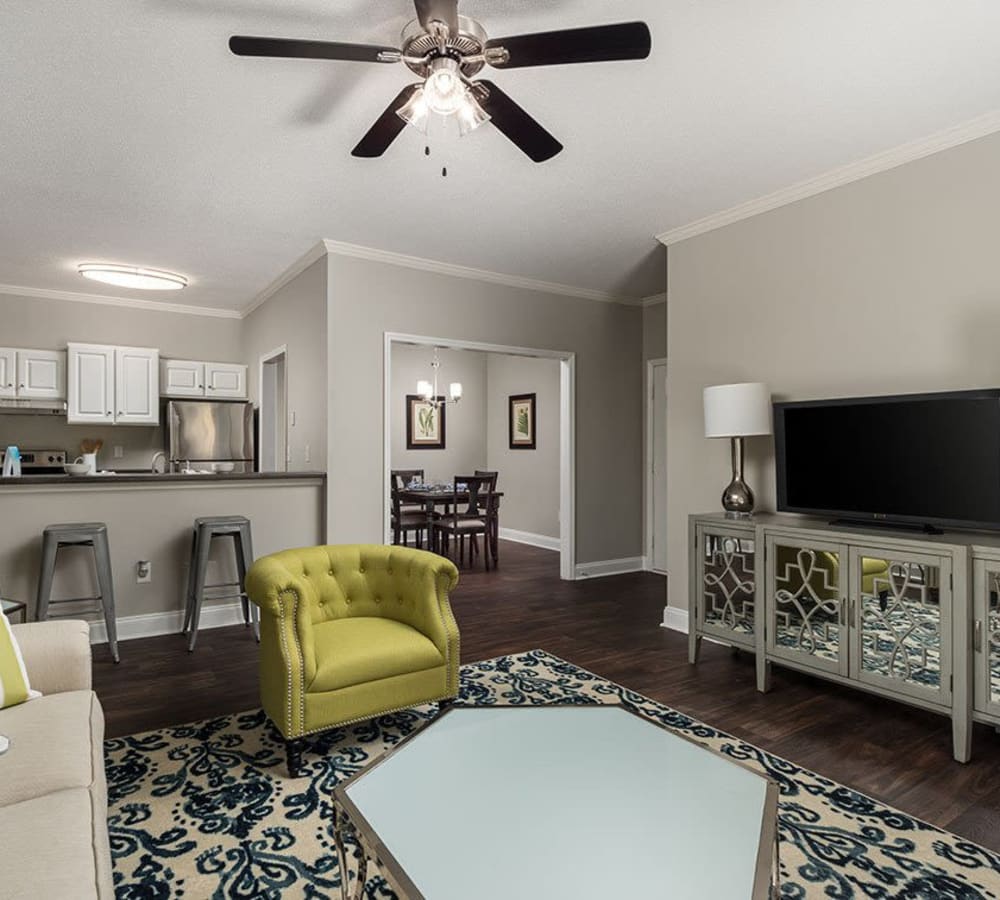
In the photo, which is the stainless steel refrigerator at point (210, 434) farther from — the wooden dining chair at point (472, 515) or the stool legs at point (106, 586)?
the stool legs at point (106, 586)

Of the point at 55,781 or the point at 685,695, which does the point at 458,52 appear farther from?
the point at 685,695

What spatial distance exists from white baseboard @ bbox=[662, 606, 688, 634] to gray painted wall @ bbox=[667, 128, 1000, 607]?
0.06m

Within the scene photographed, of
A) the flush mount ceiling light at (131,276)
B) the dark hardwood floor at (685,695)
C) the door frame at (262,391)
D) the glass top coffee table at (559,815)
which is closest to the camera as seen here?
the glass top coffee table at (559,815)

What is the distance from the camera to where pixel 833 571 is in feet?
9.60

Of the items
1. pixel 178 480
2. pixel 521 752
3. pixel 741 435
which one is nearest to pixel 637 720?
pixel 521 752

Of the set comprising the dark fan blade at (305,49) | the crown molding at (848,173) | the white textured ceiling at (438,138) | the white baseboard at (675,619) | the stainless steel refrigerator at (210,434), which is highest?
the white textured ceiling at (438,138)

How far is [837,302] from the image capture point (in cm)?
341

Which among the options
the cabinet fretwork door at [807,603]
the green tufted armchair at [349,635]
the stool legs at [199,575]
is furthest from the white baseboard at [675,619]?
the stool legs at [199,575]

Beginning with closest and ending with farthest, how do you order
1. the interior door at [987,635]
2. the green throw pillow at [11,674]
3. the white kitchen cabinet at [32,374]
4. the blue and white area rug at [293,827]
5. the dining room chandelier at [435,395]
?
the blue and white area rug at [293,827] < the green throw pillow at [11,674] < the interior door at [987,635] < the white kitchen cabinet at [32,374] < the dining room chandelier at [435,395]

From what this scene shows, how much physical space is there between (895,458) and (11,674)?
3.44 m

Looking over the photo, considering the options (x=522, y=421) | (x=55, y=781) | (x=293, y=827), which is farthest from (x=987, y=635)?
(x=522, y=421)

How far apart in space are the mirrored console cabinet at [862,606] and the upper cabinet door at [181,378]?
5.10 m

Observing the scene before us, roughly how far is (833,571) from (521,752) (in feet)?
6.05

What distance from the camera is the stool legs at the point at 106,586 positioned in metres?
3.63
